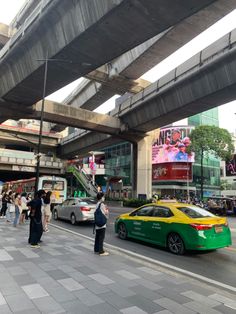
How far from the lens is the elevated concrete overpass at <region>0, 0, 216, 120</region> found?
1123 cm

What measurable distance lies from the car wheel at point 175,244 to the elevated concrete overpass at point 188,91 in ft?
40.8

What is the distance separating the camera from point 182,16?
11.3m

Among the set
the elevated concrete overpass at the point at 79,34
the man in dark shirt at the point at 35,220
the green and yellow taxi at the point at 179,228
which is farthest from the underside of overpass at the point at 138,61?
the man in dark shirt at the point at 35,220

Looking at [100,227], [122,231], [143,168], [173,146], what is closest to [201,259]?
[100,227]

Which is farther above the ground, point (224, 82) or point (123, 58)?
point (123, 58)

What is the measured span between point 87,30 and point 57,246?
8851 millimetres

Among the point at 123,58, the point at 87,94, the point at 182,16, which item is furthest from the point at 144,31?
the point at 87,94

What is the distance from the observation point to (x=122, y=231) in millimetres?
11773

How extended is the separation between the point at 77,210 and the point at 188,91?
468 inches

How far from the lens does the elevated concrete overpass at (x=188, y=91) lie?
18.4 metres

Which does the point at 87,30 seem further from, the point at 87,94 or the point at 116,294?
the point at 87,94

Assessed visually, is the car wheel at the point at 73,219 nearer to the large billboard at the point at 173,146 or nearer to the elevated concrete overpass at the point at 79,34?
the elevated concrete overpass at the point at 79,34

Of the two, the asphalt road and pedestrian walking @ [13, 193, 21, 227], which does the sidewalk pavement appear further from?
pedestrian walking @ [13, 193, 21, 227]

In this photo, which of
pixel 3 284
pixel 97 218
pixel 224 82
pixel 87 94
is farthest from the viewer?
pixel 87 94
